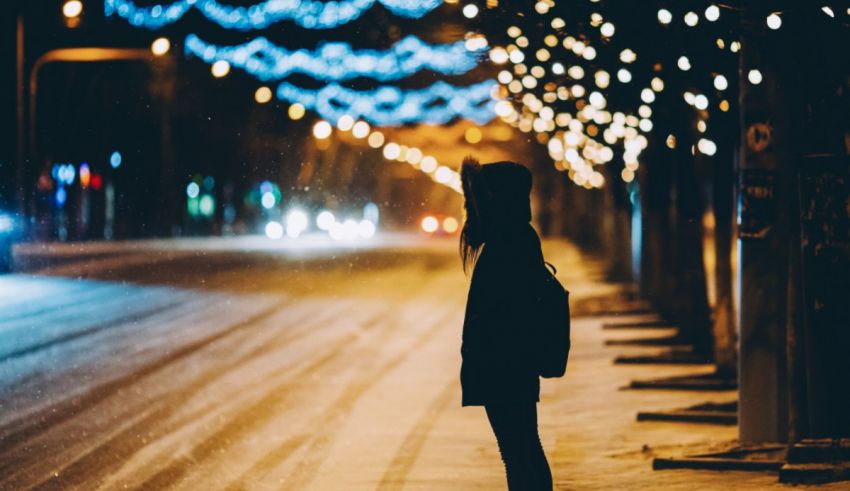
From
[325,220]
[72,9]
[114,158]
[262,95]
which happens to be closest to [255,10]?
[72,9]

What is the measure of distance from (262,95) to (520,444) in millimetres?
55331

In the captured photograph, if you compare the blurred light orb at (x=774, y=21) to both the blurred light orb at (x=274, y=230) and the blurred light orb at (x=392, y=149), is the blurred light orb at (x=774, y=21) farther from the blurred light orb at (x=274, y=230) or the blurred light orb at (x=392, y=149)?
the blurred light orb at (x=274, y=230)

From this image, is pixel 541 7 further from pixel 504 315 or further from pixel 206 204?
pixel 206 204

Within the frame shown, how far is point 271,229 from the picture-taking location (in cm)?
7188

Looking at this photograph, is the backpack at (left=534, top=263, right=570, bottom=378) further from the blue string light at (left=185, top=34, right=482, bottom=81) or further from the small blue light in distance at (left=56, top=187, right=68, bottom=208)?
the small blue light in distance at (left=56, top=187, right=68, bottom=208)

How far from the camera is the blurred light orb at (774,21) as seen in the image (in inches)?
339

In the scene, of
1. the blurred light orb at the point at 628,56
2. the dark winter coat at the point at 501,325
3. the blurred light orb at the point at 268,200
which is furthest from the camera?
the blurred light orb at the point at 268,200

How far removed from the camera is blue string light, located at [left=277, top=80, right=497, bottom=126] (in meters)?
35.2

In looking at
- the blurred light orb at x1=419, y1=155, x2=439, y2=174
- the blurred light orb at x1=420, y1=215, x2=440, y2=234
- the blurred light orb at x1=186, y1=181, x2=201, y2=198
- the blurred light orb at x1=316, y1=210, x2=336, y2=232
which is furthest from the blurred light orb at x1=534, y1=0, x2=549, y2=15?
the blurred light orb at x1=419, y1=155, x2=439, y2=174

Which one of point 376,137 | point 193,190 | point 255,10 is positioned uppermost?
point 376,137

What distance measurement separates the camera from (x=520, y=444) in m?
5.88

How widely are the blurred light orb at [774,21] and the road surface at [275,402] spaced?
2.89 metres

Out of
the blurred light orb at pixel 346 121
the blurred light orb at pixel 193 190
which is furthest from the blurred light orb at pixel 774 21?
the blurred light orb at pixel 193 190

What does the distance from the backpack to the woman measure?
46 millimetres
